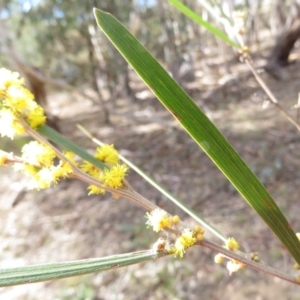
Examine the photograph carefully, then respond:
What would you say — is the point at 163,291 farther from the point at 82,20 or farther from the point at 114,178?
the point at 82,20

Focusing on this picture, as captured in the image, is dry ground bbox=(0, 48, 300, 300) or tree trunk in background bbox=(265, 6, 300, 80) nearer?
dry ground bbox=(0, 48, 300, 300)

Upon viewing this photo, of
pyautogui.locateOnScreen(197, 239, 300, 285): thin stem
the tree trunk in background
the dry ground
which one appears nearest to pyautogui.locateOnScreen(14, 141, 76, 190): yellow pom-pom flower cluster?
pyautogui.locateOnScreen(197, 239, 300, 285): thin stem

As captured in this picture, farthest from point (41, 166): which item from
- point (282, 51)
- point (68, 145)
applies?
point (282, 51)

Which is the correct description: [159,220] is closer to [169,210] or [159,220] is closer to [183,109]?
[183,109]

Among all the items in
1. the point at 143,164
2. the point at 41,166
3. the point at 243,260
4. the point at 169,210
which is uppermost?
the point at 143,164

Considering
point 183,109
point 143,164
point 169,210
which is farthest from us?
point 143,164

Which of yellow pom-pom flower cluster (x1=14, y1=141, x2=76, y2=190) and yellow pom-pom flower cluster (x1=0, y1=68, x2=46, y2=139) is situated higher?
yellow pom-pom flower cluster (x1=0, y1=68, x2=46, y2=139)

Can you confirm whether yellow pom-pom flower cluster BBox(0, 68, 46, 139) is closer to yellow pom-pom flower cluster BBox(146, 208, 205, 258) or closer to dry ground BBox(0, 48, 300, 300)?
yellow pom-pom flower cluster BBox(146, 208, 205, 258)

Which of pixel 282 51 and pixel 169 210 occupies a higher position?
pixel 282 51
